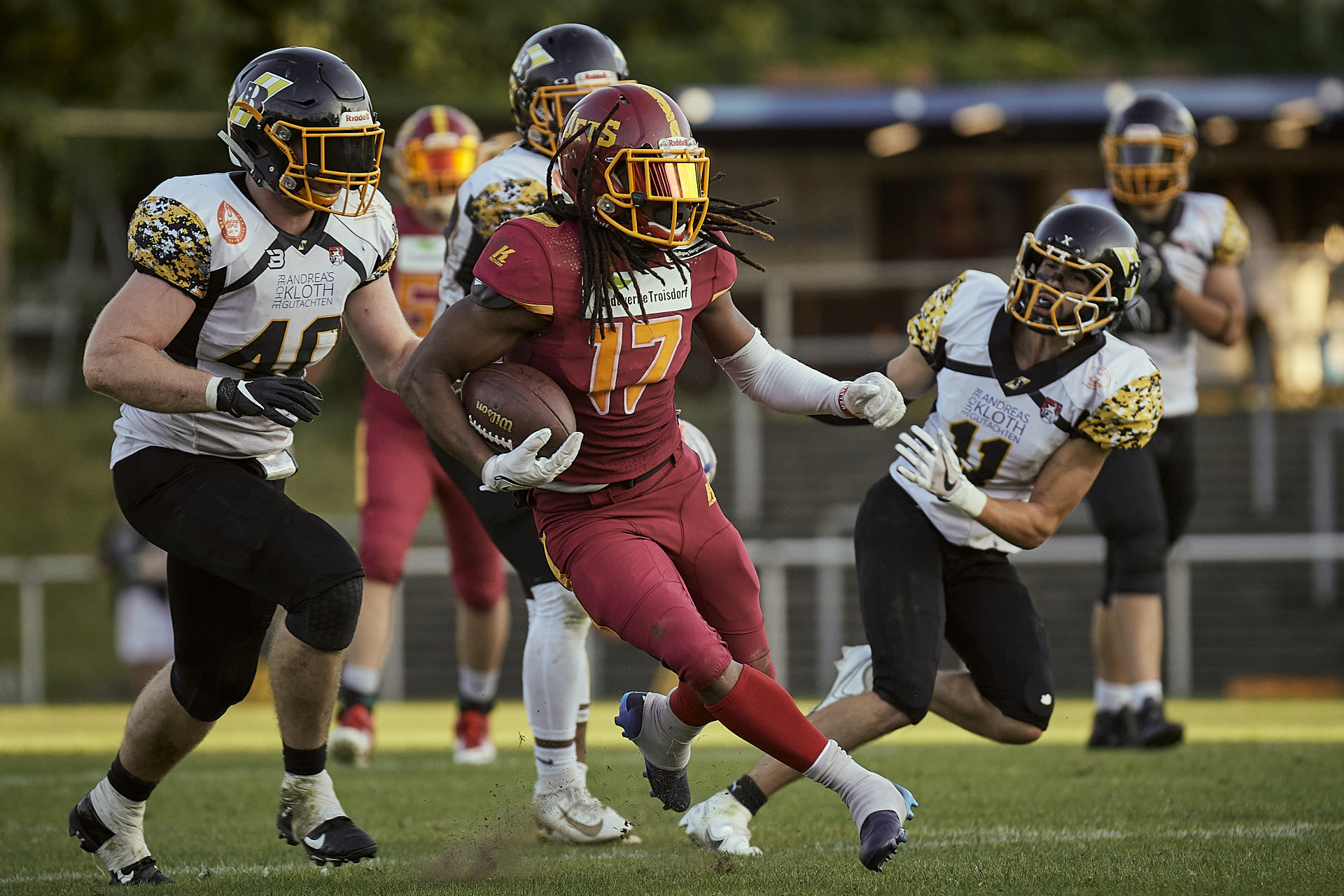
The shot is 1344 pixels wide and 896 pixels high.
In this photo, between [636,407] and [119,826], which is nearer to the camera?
[636,407]

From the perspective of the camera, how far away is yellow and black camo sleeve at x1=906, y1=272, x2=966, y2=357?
505cm

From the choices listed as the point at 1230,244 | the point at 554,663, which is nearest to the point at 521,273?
the point at 554,663

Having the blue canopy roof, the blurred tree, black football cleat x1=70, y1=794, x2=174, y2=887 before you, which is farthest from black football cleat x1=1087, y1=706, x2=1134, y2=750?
the blurred tree

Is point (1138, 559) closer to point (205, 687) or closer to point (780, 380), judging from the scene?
point (780, 380)

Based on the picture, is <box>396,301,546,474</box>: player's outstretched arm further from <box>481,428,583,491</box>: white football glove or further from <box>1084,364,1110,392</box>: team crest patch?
<box>1084,364,1110,392</box>: team crest patch

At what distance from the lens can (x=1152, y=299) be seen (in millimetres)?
6793

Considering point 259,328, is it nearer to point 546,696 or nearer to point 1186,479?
point 546,696

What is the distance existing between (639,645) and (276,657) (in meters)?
0.99

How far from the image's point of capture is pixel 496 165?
5289 millimetres

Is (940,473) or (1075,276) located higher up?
(1075,276)

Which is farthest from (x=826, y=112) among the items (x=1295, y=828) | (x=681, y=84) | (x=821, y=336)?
(x=1295, y=828)

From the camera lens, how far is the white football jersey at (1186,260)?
6.91m

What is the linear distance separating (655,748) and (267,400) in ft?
4.29

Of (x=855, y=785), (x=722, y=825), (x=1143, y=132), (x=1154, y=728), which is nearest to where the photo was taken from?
(x=855, y=785)
